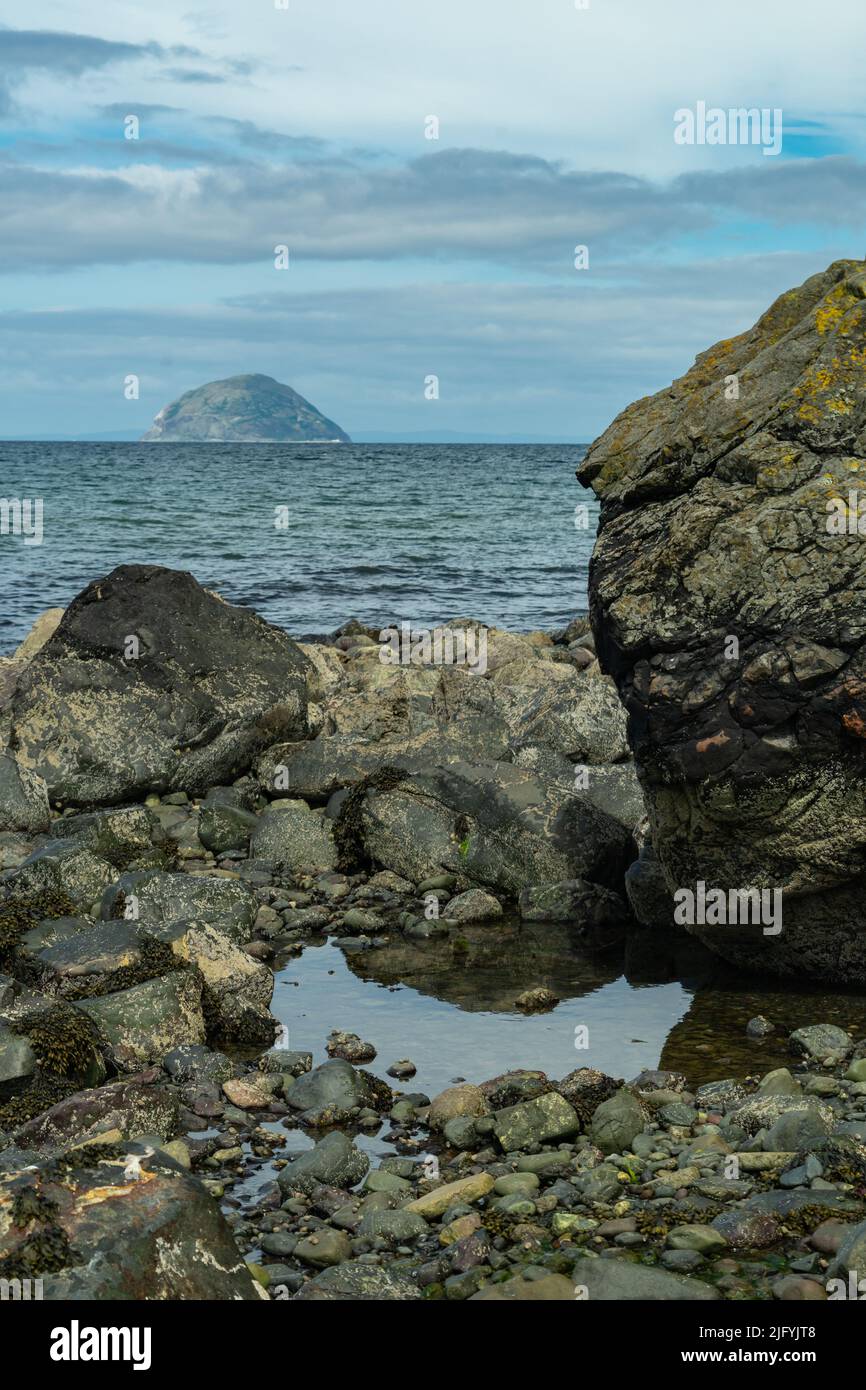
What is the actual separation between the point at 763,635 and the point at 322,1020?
452 centimetres

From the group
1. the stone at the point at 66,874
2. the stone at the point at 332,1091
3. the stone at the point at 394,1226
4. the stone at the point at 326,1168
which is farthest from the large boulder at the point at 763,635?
the stone at the point at 66,874

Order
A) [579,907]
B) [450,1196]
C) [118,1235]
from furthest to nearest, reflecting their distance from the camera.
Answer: [579,907] → [450,1196] → [118,1235]

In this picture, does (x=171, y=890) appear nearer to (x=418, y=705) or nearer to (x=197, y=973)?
(x=197, y=973)

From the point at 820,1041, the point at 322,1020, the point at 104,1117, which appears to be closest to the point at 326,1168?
the point at 104,1117

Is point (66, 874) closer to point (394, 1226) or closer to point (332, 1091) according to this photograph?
point (332, 1091)

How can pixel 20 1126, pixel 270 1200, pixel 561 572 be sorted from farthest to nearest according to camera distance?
pixel 561 572, pixel 20 1126, pixel 270 1200

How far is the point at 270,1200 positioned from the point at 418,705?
10839mm

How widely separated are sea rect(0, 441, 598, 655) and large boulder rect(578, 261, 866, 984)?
262 inches

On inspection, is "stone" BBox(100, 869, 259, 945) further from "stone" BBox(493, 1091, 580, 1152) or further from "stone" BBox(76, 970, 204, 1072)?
"stone" BBox(493, 1091, 580, 1152)

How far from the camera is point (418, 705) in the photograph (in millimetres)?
18297

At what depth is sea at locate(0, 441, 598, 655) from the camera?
37094 mm

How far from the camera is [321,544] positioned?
52.5m

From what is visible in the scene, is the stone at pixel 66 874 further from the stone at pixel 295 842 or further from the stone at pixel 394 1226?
the stone at pixel 394 1226
